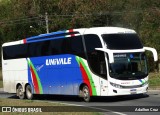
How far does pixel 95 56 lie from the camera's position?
74.5 feet

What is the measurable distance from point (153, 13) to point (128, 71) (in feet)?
81.3

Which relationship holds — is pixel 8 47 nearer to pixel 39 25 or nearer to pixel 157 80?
pixel 157 80

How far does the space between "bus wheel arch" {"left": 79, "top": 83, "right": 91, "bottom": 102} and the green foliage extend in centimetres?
2316

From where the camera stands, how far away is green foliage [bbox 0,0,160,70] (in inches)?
1848

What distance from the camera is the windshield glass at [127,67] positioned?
2217 centimetres

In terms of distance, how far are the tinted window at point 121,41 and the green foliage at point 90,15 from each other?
2276cm

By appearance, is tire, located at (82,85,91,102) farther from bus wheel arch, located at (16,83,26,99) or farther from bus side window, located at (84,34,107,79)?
bus wheel arch, located at (16,83,26,99)

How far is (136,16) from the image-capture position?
4969cm

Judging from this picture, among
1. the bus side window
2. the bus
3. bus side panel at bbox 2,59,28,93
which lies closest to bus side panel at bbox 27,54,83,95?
the bus

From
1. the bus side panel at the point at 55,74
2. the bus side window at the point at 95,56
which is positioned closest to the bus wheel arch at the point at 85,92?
the bus side panel at the point at 55,74

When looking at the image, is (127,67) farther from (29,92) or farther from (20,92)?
(20,92)

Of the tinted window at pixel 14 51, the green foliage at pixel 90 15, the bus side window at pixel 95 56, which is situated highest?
the green foliage at pixel 90 15

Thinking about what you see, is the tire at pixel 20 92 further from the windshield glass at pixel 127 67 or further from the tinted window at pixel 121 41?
the windshield glass at pixel 127 67

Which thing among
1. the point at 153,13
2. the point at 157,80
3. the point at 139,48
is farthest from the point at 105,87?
the point at 153,13
